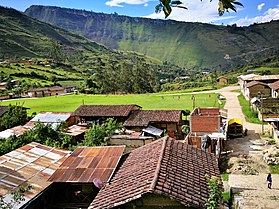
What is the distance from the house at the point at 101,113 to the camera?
35688mm

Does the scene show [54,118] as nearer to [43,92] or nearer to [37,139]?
[37,139]

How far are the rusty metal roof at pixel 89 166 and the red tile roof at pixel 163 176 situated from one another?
0.51 metres

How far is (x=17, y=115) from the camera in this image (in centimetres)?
3956

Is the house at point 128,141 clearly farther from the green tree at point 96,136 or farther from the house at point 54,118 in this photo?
the house at point 54,118

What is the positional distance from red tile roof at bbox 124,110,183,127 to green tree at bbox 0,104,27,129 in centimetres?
1472

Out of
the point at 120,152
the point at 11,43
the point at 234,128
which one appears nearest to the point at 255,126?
the point at 234,128

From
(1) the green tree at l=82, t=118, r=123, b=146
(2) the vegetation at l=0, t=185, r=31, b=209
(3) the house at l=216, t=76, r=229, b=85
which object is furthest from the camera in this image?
(3) the house at l=216, t=76, r=229, b=85

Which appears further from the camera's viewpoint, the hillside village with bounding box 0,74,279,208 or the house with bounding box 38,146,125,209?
the house with bounding box 38,146,125,209

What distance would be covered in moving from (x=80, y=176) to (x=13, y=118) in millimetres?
30617

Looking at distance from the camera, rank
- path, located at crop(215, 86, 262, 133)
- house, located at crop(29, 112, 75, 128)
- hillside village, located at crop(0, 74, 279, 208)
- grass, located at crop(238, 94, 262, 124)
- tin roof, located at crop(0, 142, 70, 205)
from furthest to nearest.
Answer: grass, located at crop(238, 94, 262, 124)
house, located at crop(29, 112, 75, 128)
path, located at crop(215, 86, 262, 133)
tin roof, located at crop(0, 142, 70, 205)
hillside village, located at crop(0, 74, 279, 208)

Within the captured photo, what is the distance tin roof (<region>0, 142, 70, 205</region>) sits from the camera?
434 inches

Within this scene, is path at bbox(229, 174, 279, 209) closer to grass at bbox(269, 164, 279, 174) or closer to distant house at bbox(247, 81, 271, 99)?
grass at bbox(269, 164, 279, 174)

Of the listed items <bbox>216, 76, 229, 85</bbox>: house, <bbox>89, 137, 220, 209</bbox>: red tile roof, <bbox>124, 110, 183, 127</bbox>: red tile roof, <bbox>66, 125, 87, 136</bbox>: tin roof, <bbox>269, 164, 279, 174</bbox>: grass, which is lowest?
<bbox>269, 164, 279, 174</bbox>: grass

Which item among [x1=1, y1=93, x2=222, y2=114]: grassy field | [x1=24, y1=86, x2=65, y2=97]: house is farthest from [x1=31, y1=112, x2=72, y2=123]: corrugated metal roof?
[x1=24, y1=86, x2=65, y2=97]: house
